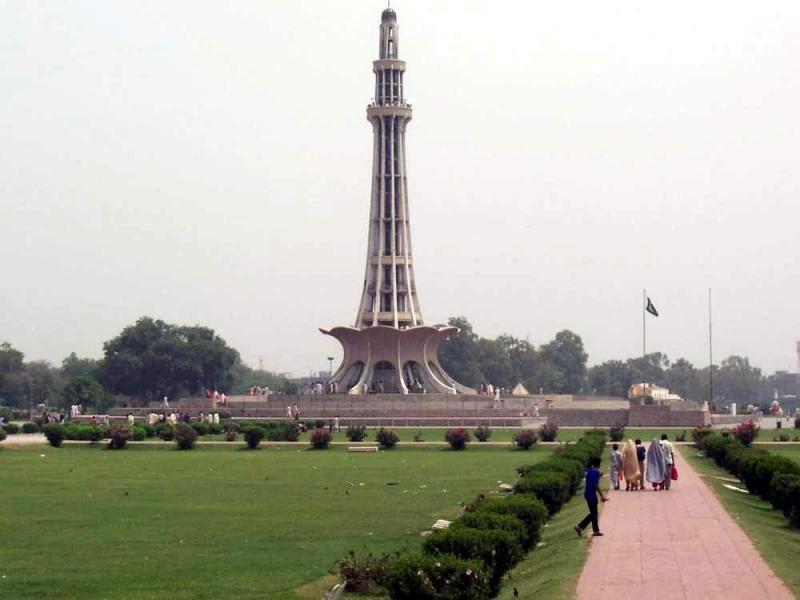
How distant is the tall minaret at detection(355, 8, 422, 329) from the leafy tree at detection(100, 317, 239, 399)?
1413 cm

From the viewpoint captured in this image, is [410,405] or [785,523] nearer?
[785,523]

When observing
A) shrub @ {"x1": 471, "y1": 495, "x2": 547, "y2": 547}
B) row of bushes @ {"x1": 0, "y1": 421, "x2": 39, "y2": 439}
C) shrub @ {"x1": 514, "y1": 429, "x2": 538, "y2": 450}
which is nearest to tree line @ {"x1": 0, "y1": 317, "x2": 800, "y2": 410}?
row of bushes @ {"x1": 0, "y1": 421, "x2": 39, "y2": 439}

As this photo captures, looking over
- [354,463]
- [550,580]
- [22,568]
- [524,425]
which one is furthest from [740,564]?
[524,425]

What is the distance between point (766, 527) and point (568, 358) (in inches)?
3922

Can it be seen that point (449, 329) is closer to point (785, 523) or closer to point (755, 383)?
point (785, 523)

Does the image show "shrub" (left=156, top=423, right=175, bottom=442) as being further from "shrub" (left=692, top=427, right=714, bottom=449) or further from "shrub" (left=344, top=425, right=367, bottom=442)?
"shrub" (left=692, top=427, right=714, bottom=449)

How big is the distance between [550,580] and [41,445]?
96.1ft

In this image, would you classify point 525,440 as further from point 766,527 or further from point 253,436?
point 766,527

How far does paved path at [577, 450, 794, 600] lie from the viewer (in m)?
12.8

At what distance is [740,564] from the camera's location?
46.9 ft

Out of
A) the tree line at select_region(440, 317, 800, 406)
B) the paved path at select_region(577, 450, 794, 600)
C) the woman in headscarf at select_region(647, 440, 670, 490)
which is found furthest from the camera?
the tree line at select_region(440, 317, 800, 406)

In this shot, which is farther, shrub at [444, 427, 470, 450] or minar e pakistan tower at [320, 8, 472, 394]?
minar e pakistan tower at [320, 8, 472, 394]

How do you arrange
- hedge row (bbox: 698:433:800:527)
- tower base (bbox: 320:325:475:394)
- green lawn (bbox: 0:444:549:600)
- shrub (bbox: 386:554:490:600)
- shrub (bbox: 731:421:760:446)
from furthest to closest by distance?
tower base (bbox: 320:325:475:394) → shrub (bbox: 731:421:760:446) → hedge row (bbox: 698:433:800:527) → green lawn (bbox: 0:444:549:600) → shrub (bbox: 386:554:490:600)

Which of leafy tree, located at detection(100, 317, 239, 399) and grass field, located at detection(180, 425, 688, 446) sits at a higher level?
leafy tree, located at detection(100, 317, 239, 399)
